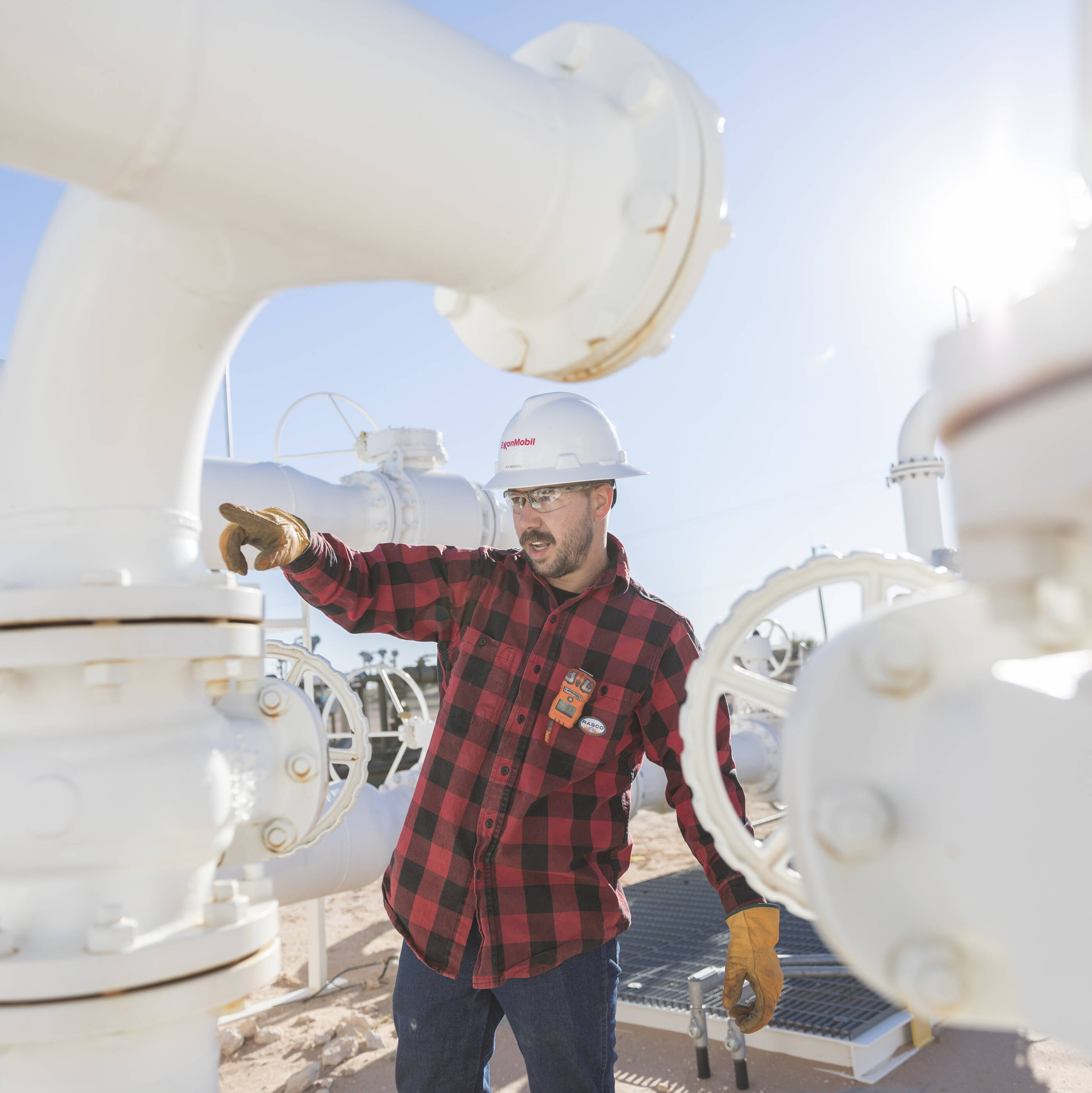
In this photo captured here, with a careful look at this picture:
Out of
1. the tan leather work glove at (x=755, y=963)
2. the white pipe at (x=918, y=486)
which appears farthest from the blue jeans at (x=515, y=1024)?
the white pipe at (x=918, y=486)

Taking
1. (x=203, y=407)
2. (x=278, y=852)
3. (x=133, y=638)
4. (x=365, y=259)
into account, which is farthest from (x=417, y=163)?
(x=278, y=852)

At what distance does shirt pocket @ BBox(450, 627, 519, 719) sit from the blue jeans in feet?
1.77

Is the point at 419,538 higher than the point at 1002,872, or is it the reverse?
the point at 419,538

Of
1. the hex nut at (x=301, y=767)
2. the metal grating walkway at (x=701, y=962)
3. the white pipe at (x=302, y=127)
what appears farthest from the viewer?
the metal grating walkway at (x=701, y=962)

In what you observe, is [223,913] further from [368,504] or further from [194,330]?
[368,504]

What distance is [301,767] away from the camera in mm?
1317

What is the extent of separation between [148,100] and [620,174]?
43 cm

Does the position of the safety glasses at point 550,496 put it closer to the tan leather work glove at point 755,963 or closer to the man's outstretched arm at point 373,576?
the man's outstretched arm at point 373,576

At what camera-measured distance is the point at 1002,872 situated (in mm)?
534

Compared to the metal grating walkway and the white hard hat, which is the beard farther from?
the metal grating walkway

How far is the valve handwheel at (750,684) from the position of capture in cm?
121

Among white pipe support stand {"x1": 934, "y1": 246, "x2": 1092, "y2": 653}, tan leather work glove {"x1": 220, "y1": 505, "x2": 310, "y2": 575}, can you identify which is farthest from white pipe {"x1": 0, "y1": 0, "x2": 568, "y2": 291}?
tan leather work glove {"x1": 220, "y1": 505, "x2": 310, "y2": 575}

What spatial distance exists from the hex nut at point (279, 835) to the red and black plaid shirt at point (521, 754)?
0.97m

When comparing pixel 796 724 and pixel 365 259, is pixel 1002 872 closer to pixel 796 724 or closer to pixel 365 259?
pixel 796 724
